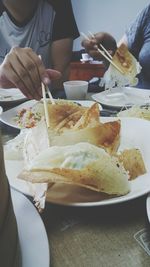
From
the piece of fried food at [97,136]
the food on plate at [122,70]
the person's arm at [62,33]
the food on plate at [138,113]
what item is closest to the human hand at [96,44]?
the food on plate at [122,70]


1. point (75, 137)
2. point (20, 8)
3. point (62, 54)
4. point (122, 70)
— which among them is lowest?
point (62, 54)

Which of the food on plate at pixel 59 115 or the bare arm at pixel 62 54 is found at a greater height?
the food on plate at pixel 59 115

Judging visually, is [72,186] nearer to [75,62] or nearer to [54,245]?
[54,245]

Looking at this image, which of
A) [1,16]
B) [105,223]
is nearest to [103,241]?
[105,223]

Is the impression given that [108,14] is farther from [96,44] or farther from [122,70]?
[122,70]

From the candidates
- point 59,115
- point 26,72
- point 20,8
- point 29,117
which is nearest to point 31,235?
point 59,115

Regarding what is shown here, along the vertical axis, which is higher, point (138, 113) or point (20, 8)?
point (20, 8)

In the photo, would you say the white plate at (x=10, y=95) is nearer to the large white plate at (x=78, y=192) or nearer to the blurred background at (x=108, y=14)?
the large white plate at (x=78, y=192)

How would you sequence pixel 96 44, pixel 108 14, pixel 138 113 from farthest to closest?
pixel 108 14, pixel 96 44, pixel 138 113
